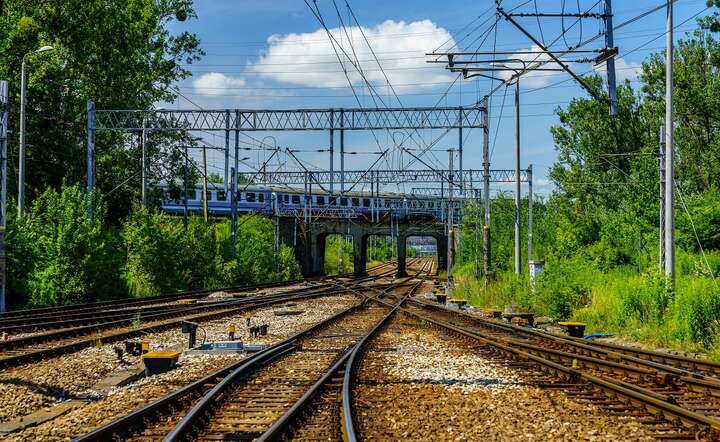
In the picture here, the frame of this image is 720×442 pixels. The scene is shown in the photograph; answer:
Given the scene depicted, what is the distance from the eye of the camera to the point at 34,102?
3903 cm

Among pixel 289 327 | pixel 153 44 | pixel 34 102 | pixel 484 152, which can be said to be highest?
pixel 153 44

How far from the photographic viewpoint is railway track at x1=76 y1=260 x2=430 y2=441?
7422 millimetres

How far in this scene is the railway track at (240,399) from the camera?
7.42 metres

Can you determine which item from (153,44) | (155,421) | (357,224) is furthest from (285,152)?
(155,421)

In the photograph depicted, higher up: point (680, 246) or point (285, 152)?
point (285, 152)

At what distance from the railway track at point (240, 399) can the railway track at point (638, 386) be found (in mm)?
3243

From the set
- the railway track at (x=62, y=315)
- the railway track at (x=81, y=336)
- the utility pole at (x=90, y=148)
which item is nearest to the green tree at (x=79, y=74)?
the utility pole at (x=90, y=148)

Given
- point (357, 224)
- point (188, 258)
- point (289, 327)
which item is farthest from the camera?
point (357, 224)

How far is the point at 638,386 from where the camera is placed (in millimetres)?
9844

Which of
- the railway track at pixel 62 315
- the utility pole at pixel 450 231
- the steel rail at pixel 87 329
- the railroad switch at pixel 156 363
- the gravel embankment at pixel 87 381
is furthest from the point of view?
the utility pole at pixel 450 231

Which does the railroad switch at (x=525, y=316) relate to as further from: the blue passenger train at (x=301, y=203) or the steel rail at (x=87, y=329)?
the blue passenger train at (x=301, y=203)

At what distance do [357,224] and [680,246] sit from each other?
150 ft

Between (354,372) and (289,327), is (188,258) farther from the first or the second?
(354,372)

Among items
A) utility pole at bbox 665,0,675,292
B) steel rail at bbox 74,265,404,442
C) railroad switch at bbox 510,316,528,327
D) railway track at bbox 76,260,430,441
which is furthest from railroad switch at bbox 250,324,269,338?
utility pole at bbox 665,0,675,292
